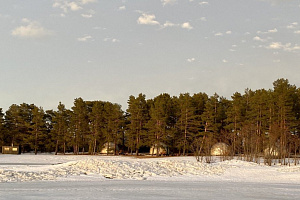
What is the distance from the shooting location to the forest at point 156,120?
160 ft

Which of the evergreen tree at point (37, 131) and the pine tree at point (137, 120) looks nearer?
the pine tree at point (137, 120)

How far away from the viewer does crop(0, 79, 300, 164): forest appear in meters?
48.9

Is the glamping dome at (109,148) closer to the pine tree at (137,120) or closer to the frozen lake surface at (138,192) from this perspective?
the pine tree at (137,120)

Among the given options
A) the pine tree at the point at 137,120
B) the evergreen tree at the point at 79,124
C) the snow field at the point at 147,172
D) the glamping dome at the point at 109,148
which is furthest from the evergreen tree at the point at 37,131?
the snow field at the point at 147,172

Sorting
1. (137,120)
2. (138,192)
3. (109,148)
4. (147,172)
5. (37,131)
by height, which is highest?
(137,120)

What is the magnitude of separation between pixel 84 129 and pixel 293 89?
3099cm

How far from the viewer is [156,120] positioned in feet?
166

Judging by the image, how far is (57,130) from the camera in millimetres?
56375

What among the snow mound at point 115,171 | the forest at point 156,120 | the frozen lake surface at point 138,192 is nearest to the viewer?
the frozen lake surface at point 138,192

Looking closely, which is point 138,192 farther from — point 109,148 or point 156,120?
point 109,148

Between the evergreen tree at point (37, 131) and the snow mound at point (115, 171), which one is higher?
the evergreen tree at point (37, 131)

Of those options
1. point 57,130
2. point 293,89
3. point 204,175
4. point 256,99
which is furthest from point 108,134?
point 204,175

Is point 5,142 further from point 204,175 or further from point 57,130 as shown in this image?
point 204,175

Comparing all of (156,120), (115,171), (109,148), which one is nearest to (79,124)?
(109,148)
